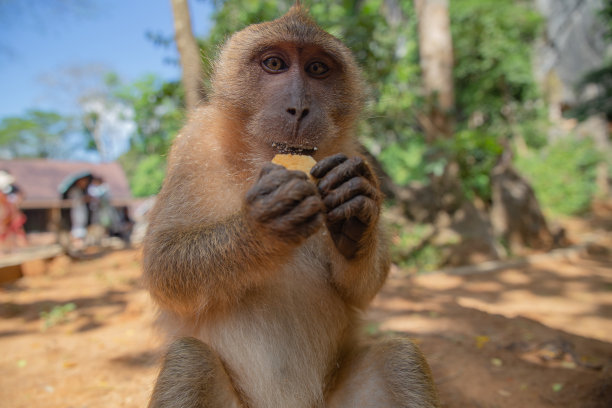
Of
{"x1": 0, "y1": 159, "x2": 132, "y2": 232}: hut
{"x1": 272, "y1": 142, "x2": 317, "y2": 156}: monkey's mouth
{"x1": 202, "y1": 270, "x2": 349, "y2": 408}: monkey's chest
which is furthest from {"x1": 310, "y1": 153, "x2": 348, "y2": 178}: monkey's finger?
{"x1": 0, "y1": 159, "x2": 132, "y2": 232}: hut

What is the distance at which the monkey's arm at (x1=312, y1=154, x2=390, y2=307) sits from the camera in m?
1.66

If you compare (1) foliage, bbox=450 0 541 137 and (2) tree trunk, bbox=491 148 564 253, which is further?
(1) foliage, bbox=450 0 541 137

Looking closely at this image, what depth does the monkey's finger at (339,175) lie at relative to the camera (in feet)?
5.47

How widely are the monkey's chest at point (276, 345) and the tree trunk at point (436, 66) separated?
7.34 m

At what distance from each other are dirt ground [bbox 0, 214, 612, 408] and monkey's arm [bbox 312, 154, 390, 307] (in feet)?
4.67

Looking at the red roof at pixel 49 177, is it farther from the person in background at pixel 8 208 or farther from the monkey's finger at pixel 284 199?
the monkey's finger at pixel 284 199

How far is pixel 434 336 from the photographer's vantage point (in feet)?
12.9

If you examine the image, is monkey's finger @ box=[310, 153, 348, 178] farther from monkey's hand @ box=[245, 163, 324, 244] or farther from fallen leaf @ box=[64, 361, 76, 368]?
fallen leaf @ box=[64, 361, 76, 368]

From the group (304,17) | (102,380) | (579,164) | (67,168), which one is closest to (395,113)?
(304,17)

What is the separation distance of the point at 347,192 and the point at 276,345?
94 cm

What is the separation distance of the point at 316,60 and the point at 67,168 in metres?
27.7

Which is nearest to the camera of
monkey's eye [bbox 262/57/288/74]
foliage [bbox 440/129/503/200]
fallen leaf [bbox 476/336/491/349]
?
monkey's eye [bbox 262/57/288/74]

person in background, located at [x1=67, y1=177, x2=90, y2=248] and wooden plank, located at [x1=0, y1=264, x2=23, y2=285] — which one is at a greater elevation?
person in background, located at [x1=67, y1=177, x2=90, y2=248]

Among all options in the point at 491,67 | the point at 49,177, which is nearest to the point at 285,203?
the point at 491,67
